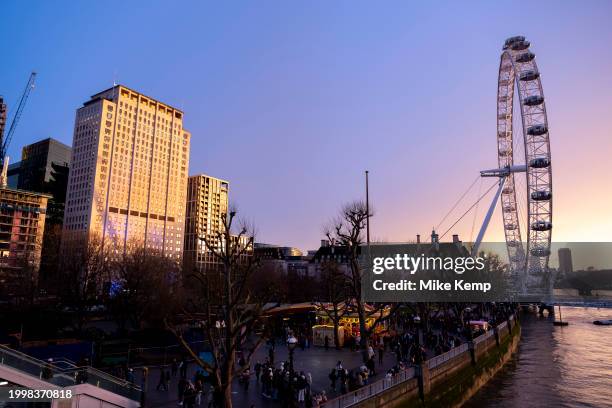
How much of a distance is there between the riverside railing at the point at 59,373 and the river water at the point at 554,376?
22145 mm

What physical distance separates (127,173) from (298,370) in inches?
5963

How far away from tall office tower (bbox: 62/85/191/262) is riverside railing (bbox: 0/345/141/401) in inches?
4992

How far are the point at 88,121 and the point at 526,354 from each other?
15930 centimetres

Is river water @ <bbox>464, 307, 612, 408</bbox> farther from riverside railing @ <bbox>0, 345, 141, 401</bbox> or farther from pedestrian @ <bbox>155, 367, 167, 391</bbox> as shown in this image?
riverside railing @ <bbox>0, 345, 141, 401</bbox>

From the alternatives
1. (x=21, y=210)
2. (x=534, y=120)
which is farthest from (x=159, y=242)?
(x=534, y=120)

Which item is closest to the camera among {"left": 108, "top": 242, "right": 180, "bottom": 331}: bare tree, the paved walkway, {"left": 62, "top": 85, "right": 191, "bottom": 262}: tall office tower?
the paved walkway

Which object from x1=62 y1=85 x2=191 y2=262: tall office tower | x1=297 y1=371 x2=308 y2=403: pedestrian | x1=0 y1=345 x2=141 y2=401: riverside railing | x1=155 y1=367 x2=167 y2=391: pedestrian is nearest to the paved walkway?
x1=155 y1=367 x2=167 y2=391: pedestrian

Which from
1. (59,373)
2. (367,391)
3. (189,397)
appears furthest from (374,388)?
(59,373)

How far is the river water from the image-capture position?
97.0ft

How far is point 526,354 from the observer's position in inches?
1890

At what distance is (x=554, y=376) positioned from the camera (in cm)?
3669

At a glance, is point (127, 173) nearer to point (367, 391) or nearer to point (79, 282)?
point (79, 282)

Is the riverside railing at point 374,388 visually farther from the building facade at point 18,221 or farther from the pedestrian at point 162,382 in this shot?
the building facade at point 18,221

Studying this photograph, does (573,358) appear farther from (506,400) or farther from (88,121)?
Answer: (88,121)
